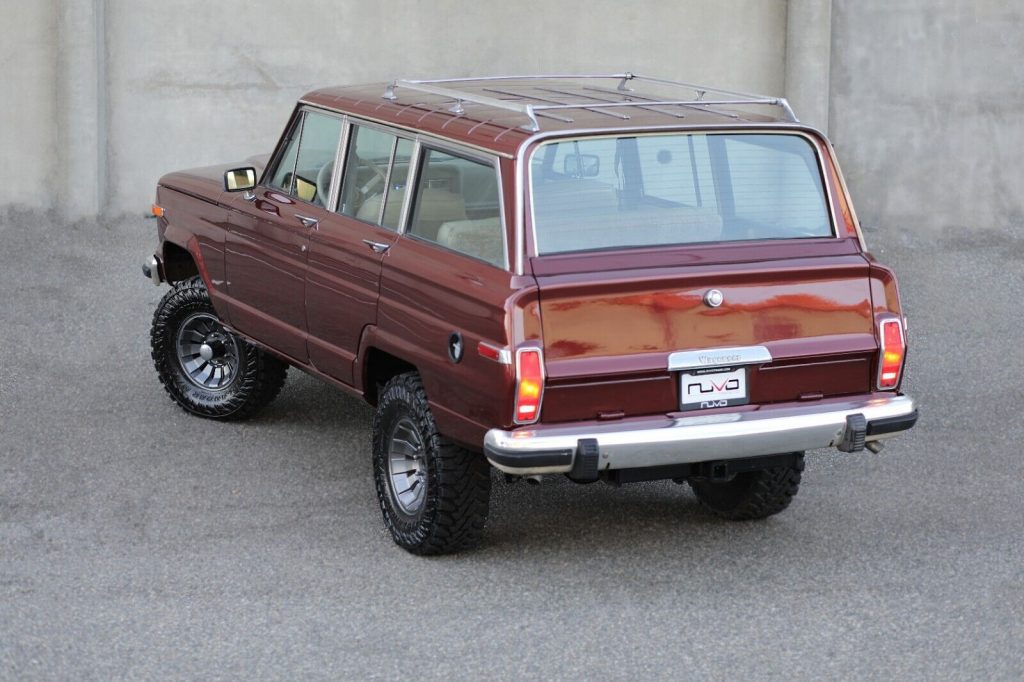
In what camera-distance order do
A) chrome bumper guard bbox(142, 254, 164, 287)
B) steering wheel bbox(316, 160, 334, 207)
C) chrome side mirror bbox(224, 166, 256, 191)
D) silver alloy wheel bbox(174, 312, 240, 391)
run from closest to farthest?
1. steering wheel bbox(316, 160, 334, 207)
2. chrome side mirror bbox(224, 166, 256, 191)
3. silver alloy wheel bbox(174, 312, 240, 391)
4. chrome bumper guard bbox(142, 254, 164, 287)

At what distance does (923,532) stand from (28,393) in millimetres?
4884

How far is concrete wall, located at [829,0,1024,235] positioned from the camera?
12.5 m

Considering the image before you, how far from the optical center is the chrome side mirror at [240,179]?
23.6 ft

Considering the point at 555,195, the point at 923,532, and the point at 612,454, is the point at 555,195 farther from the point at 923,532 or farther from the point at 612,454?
the point at 923,532

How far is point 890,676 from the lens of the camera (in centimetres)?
496

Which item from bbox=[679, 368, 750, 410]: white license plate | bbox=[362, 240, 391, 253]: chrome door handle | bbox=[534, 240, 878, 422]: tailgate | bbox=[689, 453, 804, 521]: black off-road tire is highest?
bbox=[362, 240, 391, 253]: chrome door handle

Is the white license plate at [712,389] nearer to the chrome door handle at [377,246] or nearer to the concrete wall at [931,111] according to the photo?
the chrome door handle at [377,246]

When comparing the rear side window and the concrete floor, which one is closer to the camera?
the concrete floor

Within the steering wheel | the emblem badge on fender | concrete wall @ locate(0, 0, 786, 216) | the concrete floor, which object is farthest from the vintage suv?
concrete wall @ locate(0, 0, 786, 216)

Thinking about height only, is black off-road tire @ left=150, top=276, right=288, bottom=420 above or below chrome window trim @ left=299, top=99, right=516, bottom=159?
below

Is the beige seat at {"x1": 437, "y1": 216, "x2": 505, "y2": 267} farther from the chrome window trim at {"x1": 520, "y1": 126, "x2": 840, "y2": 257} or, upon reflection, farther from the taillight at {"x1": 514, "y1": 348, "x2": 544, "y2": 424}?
the taillight at {"x1": 514, "y1": 348, "x2": 544, "y2": 424}

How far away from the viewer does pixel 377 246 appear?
20.2ft

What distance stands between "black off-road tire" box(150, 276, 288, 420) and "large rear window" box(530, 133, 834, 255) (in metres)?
2.59

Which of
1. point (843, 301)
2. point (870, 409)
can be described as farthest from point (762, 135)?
point (870, 409)
